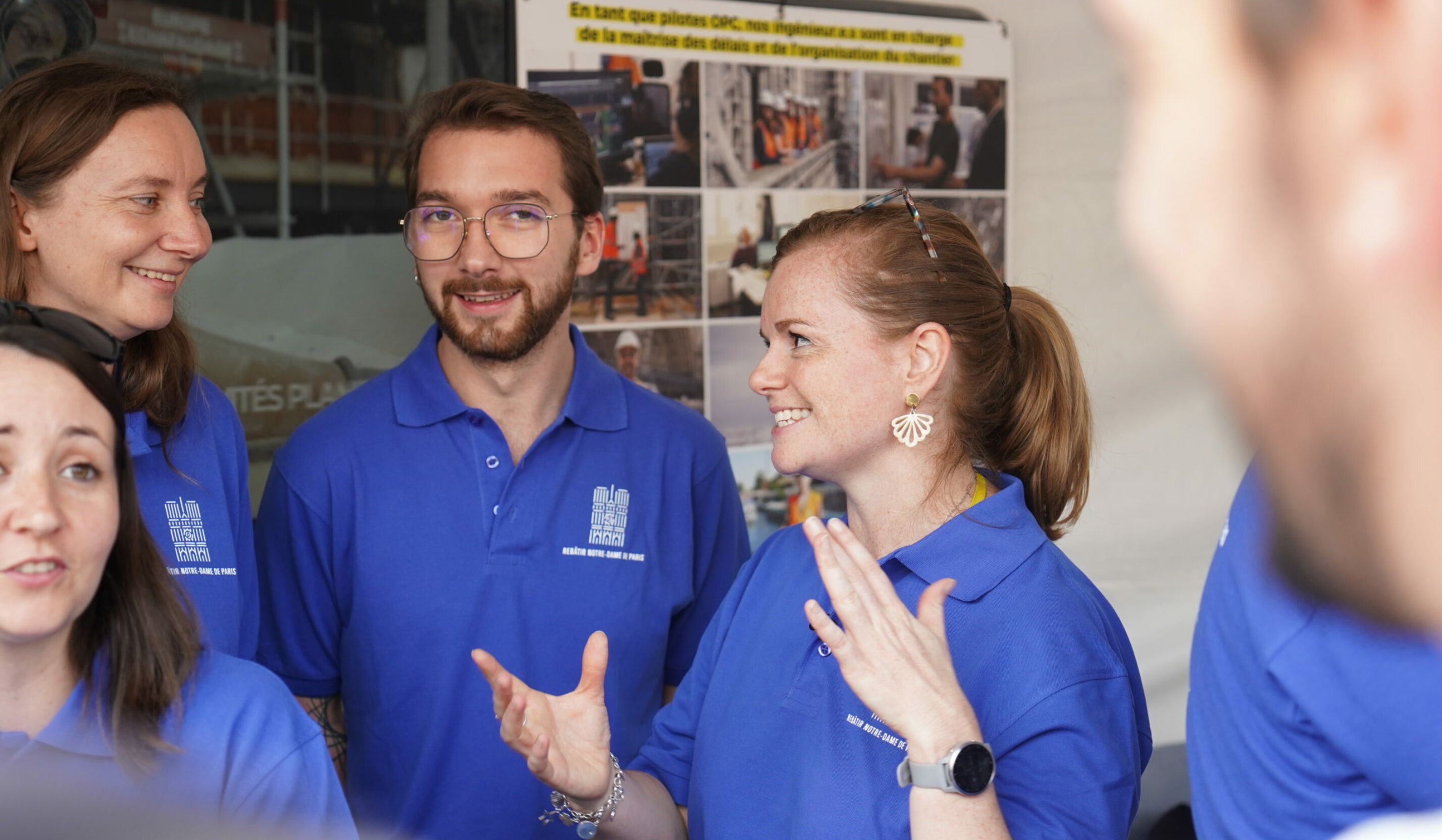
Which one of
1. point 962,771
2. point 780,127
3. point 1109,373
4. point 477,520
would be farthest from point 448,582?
point 1109,373

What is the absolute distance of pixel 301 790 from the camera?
131cm

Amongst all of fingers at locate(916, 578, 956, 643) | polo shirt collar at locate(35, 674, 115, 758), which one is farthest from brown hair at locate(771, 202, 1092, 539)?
polo shirt collar at locate(35, 674, 115, 758)

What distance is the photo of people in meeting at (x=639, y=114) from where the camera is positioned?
2391 millimetres

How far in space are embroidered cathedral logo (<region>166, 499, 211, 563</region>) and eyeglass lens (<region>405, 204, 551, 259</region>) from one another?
1.94 ft

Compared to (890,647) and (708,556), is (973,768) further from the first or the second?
(708,556)

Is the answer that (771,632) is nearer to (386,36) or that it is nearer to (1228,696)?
(1228,696)

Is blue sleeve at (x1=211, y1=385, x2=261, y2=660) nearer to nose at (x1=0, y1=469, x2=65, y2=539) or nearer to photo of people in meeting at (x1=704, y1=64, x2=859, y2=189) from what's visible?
nose at (x1=0, y1=469, x2=65, y2=539)

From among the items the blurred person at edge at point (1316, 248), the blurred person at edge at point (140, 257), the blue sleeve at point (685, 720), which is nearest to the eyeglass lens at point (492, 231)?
the blurred person at edge at point (140, 257)

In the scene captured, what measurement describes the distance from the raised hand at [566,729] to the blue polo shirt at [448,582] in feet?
1.40

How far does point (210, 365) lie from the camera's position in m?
2.32

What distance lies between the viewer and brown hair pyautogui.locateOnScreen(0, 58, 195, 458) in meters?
1.58

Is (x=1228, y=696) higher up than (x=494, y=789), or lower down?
higher up

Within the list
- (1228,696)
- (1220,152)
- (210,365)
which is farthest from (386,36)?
(1220,152)

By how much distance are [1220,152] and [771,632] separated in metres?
1.43
